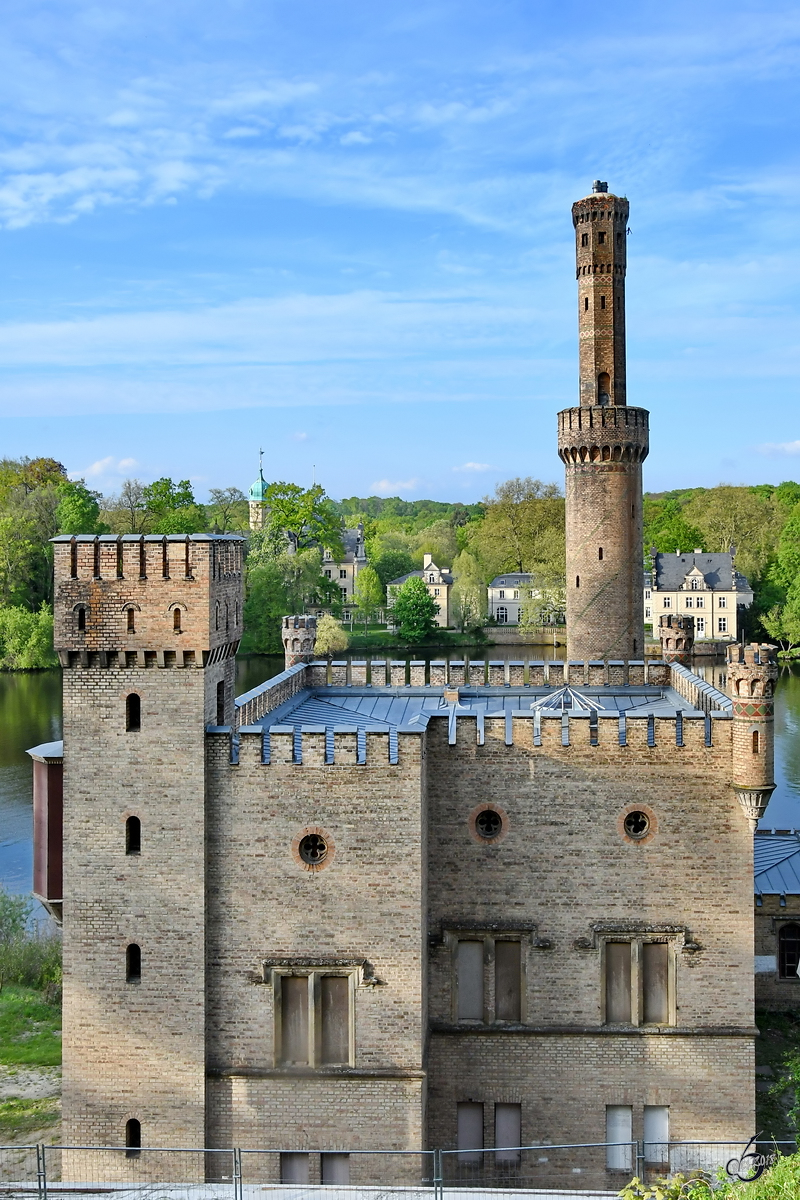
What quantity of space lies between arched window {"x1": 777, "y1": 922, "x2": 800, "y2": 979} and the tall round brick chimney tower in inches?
569

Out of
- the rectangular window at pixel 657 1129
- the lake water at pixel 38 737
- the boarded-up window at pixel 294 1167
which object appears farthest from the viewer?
the lake water at pixel 38 737

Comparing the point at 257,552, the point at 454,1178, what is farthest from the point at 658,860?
the point at 257,552

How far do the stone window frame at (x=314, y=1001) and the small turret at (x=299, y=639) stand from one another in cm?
1027

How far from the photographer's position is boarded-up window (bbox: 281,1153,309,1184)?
16.2 m

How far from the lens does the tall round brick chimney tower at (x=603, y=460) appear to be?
3775 centimetres

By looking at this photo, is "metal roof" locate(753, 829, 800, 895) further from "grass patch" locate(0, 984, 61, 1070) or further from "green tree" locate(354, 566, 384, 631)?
"green tree" locate(354, 566, 384, 631)

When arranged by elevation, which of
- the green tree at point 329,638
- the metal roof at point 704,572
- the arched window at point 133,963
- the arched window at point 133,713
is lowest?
the arched window at point 133,963

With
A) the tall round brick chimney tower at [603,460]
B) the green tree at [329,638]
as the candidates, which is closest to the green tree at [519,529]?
the green tree at [329,638]

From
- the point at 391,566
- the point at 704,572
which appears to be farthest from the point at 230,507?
the point at 704,572

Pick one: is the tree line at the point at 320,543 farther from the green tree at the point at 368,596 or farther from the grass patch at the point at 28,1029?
the grass patch at the point at 28,1029

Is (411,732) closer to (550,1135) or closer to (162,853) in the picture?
(162,853)

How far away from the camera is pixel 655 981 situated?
57.7 ft

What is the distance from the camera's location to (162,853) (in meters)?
16.3

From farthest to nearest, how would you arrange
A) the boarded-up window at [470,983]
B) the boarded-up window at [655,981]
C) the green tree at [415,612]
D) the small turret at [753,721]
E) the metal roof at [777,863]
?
1. the green tree at [415,612]
2. the metal roof at [777,863]
3. the boarded-up window at [470,983]
4. the boarded-up window at [655,981]
5. the small turret at [753,721]
